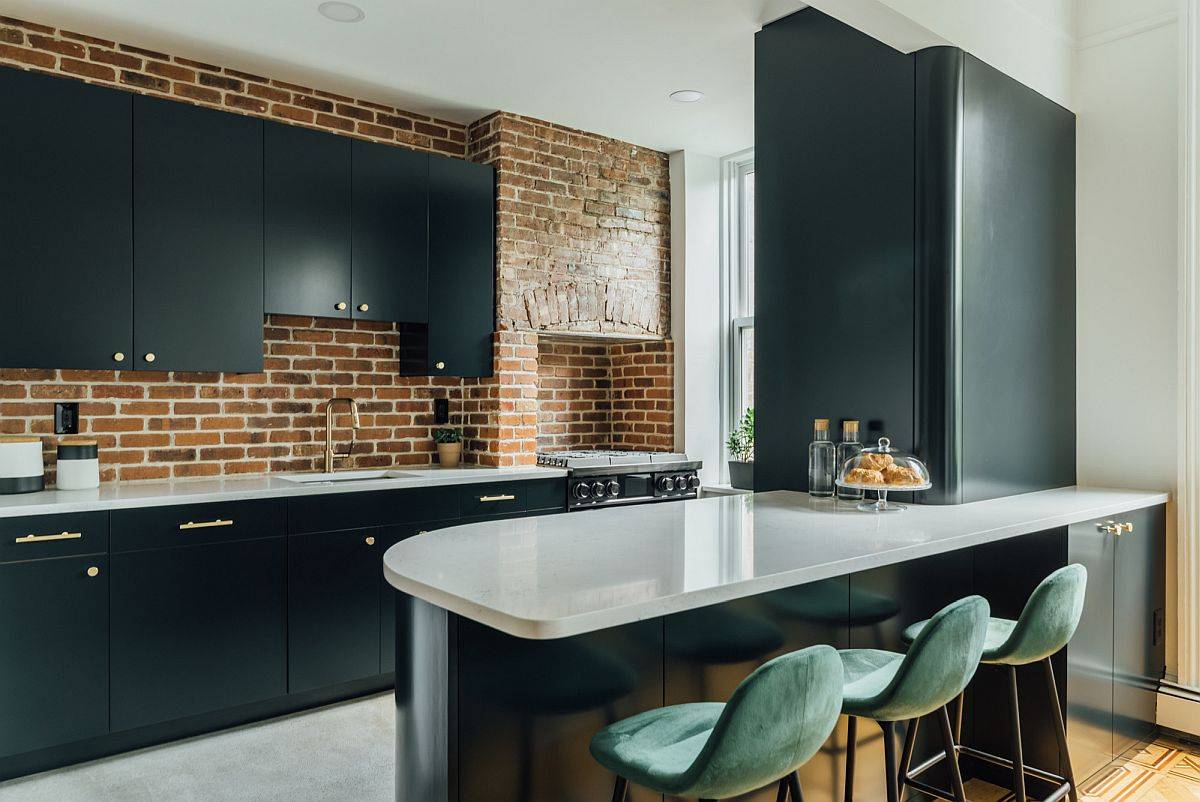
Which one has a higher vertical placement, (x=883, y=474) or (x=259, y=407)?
(x=259, y=407)

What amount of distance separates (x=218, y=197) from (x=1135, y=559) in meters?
3.86

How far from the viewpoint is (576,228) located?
4613 mm

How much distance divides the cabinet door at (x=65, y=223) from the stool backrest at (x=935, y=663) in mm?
3045

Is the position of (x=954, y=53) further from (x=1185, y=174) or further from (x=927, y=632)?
(x=927, y=632)

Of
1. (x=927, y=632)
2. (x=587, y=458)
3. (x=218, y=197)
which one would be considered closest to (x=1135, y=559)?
(x=927, y=632)

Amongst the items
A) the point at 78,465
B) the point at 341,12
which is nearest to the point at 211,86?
the point at 341,12

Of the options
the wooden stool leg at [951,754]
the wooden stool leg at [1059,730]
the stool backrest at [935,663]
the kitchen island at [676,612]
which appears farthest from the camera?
the wooden stool leg at [1059,730]

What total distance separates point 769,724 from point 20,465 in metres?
2.92

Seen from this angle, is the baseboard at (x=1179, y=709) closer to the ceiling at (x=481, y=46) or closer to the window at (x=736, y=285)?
the window at (x=736, y=285)

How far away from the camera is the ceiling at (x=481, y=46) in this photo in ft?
10.4

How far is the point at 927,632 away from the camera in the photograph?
173 cm

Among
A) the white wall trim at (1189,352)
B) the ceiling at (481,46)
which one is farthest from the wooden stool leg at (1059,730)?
the ceiling at (481,46)

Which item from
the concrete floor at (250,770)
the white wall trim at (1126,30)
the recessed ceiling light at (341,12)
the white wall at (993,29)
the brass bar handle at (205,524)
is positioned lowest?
the concrete floor at (250,770)

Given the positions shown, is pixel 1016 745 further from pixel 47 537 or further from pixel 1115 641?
pixel 47 537
